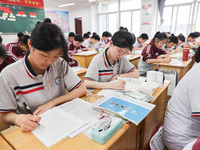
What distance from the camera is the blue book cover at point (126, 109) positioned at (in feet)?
2.61

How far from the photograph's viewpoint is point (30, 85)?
0.97 metres

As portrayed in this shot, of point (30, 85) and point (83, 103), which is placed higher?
point (30, 85)

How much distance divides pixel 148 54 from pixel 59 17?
6731mm

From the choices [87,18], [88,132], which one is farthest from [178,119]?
[87,18]

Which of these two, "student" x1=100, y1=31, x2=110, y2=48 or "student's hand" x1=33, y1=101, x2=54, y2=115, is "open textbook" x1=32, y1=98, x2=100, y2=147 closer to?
"student's hand" x1=33, y1=101, x2=54, y2=115

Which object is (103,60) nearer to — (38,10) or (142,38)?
(142,38)

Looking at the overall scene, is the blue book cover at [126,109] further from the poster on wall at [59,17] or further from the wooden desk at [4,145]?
the poster on wall at [59,17]

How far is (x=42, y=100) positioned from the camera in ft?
3.37

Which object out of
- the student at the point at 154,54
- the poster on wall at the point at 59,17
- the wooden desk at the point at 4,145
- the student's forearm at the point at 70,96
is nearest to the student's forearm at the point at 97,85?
the student's forearm at the point at 70,96

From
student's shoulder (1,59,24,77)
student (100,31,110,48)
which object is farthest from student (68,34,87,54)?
student's shoulder (1,59,24,77)

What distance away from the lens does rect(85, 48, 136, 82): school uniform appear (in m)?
1.51

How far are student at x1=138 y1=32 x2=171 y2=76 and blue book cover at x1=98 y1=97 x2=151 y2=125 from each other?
6.22ft

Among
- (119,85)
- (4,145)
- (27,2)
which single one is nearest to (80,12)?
(27,2)

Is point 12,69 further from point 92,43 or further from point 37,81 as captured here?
point 92,43
